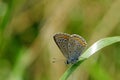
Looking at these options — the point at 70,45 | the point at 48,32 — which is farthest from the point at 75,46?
the point at 48,32

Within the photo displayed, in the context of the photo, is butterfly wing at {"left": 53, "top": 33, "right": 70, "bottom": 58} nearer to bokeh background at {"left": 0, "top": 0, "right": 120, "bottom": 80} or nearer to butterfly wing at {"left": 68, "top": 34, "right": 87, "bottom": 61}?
butterfly wing at {"left": 68, "top": 34, "right": 87, "bottom": 61}

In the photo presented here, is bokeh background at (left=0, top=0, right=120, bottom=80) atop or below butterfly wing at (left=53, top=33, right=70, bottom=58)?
below

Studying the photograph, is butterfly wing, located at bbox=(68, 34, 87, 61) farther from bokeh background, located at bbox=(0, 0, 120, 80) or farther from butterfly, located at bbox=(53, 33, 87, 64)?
bokeh background, located at bbox=(0, 0, 120, 80)

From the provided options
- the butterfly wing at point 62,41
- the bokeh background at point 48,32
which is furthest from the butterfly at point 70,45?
the bokeh background at point 48,32

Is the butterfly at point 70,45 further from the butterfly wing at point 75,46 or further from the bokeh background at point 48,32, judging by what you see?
the bokeh background at point 48,32

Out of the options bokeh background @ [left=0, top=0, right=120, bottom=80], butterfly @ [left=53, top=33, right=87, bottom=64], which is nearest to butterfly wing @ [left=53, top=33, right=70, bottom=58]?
butterfly @ [left=53, top=33, right=87, bottom=64]

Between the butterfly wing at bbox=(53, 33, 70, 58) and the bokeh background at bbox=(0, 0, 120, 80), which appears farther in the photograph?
the bokeh background at bbox=(0, 0, 120, 80)
